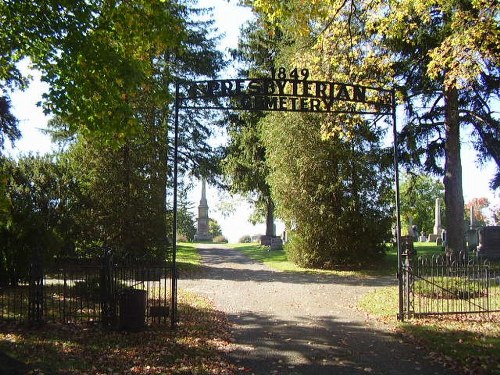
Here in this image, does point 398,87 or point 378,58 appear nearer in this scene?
point 378,58

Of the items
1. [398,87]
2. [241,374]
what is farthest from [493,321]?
[398,87]

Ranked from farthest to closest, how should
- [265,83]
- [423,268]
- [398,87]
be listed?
[398,87], [423,268], [265,83]

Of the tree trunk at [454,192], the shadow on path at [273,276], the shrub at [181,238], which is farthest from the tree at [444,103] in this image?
the shrub at [181,238]

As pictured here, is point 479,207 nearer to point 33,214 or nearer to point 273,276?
point 273,276

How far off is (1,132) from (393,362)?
1478 cm

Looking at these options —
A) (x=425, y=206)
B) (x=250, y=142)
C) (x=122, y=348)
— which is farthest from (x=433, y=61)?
(x=425, y=206)

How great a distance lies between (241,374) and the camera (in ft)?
21.5

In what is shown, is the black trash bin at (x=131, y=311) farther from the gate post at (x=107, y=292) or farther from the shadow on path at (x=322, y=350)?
the shadow on path at (x=322, y=350)

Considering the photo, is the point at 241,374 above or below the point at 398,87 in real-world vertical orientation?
below

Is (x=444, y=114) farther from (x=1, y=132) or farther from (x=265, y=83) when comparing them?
(x=1, y=132)

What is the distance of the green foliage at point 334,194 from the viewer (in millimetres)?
21031

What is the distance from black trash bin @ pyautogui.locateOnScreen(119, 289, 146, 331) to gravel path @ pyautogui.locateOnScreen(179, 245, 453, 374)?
75.0 inches

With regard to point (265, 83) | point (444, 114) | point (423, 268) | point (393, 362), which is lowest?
point (393, 362)

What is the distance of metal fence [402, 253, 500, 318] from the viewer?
34.1 ft
